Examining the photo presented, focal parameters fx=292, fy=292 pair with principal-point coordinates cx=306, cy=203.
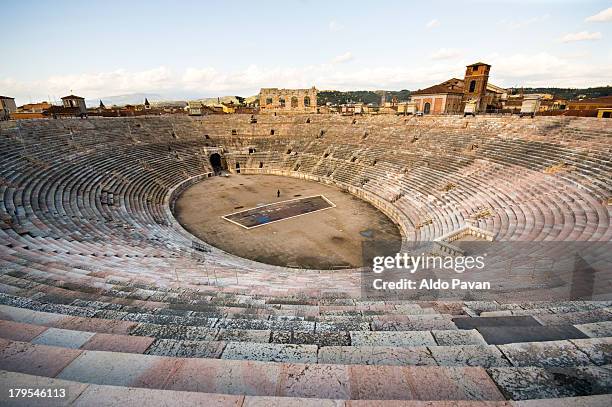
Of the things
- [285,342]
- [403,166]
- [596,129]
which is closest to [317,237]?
[403,166]


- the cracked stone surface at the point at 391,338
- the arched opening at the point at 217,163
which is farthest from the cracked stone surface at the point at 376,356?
the arched opening at the point at 217,163

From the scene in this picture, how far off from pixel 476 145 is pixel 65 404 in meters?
28.8

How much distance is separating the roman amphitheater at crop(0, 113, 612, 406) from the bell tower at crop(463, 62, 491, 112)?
65.8ft

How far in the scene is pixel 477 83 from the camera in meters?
45.2

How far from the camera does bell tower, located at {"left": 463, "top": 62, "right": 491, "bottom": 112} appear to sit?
145 feet

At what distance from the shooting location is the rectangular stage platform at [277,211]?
70.0 feet

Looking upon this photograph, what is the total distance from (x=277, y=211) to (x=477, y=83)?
4095 centimetres

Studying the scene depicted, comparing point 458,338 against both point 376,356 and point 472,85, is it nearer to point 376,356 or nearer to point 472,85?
point 376,356

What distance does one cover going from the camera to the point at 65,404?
2.28 meters

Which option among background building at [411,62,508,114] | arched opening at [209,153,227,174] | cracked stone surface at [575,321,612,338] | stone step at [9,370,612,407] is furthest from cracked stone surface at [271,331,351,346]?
background building at [411,62,508,114]

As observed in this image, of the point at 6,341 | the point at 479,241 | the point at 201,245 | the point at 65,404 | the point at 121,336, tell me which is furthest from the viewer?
the point at 201,245

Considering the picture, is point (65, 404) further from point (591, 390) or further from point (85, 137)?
point (85, 137)

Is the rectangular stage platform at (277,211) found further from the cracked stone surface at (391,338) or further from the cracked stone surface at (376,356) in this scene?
the cracked stone surface at (376,356)

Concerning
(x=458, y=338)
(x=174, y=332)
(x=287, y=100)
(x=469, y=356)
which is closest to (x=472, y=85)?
(x=287, y=100)
